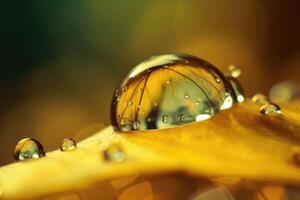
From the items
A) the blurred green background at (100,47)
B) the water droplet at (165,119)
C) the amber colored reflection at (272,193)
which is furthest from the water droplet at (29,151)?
the blurred green background at (100,47)

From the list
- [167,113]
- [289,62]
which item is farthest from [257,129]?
Answer: [289,62]

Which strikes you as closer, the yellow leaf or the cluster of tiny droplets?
the yellow leaf

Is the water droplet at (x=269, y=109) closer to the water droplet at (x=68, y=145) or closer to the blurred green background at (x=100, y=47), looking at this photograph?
the water droplet at (x=68, y=145)

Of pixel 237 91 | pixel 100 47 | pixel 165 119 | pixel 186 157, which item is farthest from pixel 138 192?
pixel 100 47

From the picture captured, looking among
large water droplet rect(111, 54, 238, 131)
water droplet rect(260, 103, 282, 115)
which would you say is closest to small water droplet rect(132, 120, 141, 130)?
large water droplet rect(111, 54, 238, 131)

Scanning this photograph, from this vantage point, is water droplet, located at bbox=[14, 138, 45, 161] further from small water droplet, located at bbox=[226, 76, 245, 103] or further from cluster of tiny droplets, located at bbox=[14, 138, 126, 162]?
small water droplet, located at bbox=[226, 76, 245, 103]

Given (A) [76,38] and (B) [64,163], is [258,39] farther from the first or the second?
(B) [64,163]
